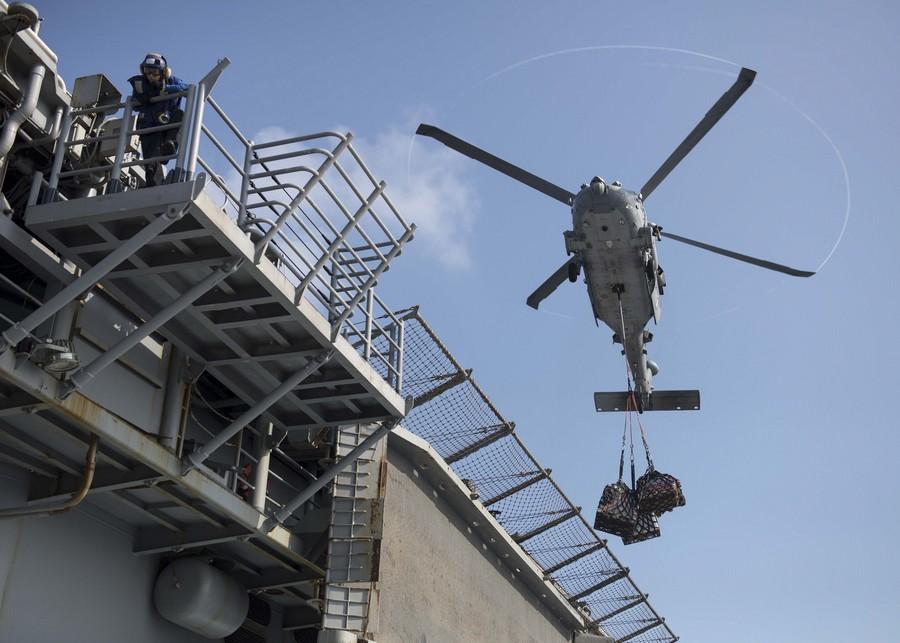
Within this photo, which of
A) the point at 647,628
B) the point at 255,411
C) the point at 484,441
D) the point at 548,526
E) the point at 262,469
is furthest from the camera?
the point at 647,628

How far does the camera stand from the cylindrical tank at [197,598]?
1556 cm

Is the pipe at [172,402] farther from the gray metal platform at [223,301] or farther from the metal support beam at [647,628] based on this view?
the metal support beam at [647,628]

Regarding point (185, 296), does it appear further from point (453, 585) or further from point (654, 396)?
point (654, 396)

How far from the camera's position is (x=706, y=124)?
25.1 meters

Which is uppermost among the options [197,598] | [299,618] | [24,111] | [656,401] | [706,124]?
[706,124]

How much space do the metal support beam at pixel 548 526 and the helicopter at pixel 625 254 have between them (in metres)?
5.17

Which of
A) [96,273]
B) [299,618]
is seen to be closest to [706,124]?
[299,618]

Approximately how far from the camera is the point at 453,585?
66.8 ft

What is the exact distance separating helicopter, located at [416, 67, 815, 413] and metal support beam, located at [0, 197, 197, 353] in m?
15.3

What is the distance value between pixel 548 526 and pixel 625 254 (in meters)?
6.93

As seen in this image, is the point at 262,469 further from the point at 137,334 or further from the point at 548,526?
the point at 548,526

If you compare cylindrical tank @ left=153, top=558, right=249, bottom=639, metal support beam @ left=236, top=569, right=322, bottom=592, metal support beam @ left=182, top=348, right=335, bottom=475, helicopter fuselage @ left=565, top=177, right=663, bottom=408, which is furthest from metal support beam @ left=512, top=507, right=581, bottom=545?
metal support beam @ left=182, top=348, right=335, bottom=475

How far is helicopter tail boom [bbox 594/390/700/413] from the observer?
27812 mm

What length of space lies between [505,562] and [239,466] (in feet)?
32.1
